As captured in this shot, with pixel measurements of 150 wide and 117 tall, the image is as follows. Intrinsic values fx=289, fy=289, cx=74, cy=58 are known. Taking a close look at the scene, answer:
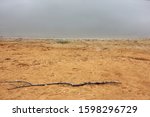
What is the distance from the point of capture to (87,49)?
7527 mm

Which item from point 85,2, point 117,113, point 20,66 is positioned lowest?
point 117,113

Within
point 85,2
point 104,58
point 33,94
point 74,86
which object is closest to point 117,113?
point 74,86

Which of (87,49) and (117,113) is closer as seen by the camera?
(117,113)

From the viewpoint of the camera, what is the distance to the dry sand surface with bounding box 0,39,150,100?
4.88 meters

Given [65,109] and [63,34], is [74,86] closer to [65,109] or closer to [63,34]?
[65,109]

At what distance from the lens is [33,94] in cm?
478

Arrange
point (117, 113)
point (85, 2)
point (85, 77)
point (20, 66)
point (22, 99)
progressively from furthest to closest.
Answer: point (85, 2) < point (20, 66) < point (85, 77) < point (22, 99) < point (117, 113)

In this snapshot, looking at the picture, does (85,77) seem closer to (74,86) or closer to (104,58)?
(74,86)

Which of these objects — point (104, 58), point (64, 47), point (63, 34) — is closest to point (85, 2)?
point (63, 34)

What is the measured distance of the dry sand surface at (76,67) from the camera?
4875 mm

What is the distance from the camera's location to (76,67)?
19.7 feet

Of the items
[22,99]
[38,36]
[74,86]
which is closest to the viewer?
[22,99]

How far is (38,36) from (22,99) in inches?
208

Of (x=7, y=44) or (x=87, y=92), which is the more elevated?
(x=7, y=44)
